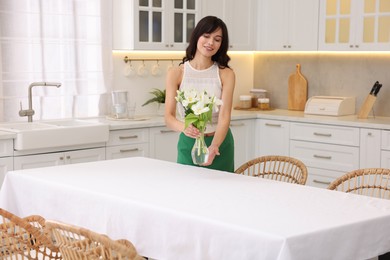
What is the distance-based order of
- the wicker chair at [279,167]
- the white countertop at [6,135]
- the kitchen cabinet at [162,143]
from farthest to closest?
1. the kitchen cabinet at [162,143]
2. the white countertop at [6,135]
3. the wicker chair at [279,167]

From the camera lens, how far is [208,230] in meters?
2.64

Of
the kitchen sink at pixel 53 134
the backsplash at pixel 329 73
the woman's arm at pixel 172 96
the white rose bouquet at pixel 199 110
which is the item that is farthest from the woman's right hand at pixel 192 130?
the backsplash at pixel 329 73

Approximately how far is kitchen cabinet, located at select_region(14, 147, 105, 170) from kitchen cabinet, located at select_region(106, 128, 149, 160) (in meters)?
0.09

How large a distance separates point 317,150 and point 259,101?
1.01 metres

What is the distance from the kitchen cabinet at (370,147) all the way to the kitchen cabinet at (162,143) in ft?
4.81

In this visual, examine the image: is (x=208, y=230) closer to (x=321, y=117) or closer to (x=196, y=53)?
(x=196, y=53)

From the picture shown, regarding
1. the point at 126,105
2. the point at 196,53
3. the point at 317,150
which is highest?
the point at 196,53

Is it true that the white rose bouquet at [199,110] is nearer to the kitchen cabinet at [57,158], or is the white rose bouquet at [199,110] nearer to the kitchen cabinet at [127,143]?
the kitchen cabinet at [57,158]

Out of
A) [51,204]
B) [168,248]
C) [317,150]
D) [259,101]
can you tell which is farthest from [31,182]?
[259,101]

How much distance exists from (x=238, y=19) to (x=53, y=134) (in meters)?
2.43

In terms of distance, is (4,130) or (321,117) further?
(321,117)

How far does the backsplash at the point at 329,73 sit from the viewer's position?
614 cm

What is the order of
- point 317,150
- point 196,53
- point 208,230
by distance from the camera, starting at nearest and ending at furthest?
point 208,230 → point 196,53 → point 317,150

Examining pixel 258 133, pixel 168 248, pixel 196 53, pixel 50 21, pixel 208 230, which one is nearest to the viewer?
pixel 208 230
